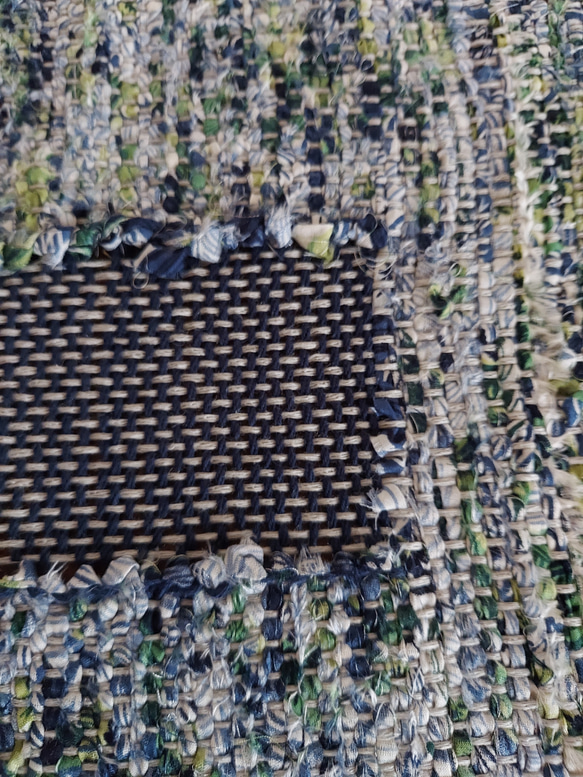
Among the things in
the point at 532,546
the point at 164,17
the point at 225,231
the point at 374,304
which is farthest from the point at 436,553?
the point at 164,17

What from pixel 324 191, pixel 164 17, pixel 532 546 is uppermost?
pixel 164 17

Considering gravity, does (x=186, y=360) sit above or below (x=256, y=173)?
below

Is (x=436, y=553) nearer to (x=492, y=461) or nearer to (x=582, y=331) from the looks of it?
(x=492, y=461)
